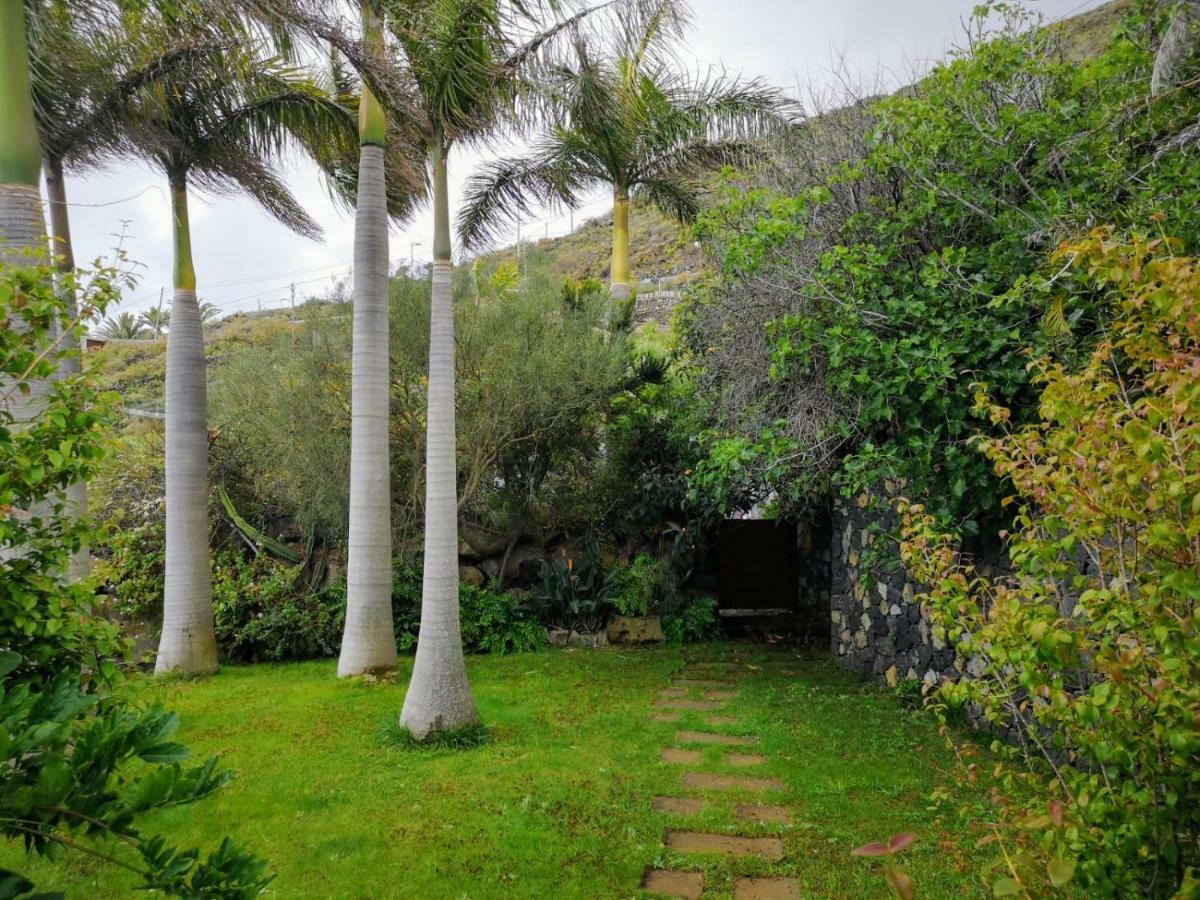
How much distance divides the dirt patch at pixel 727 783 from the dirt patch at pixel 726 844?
62 centimetres

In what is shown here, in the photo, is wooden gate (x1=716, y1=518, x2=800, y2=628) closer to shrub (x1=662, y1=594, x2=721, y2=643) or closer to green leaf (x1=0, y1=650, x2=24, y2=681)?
shrub (x1=662, y1=594, x2=721, y2=643)

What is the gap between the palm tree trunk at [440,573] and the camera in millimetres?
5219

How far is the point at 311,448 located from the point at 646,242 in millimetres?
30554

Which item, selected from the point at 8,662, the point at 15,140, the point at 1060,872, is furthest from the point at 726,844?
the point at 15,140

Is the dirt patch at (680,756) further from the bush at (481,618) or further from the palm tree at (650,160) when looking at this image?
the palm tree at (650,160)

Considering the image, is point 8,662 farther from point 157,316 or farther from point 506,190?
point 506,190

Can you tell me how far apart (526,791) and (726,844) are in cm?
127

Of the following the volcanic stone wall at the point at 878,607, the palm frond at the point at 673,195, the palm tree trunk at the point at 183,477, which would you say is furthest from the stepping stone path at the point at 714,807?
the palm frond at the point at 673,195

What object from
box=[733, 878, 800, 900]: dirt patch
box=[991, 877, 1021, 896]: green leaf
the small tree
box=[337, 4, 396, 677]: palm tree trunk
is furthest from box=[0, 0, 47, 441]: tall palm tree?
box=[991, 877, 1021, 896]: green leaf

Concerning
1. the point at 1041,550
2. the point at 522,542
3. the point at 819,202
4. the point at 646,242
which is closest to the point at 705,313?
the point at 819,202

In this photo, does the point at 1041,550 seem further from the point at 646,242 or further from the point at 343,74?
the point at 646,242

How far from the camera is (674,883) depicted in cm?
333

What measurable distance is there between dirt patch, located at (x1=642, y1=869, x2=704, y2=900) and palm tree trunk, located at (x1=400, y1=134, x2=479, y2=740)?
2.23 metres

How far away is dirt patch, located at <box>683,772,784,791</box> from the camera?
4414 mm
